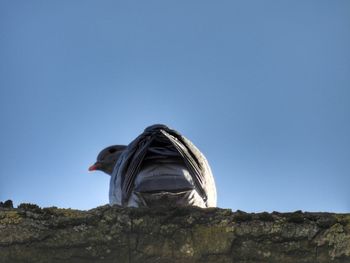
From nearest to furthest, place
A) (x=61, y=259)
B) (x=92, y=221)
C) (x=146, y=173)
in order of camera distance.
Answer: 1. (x=61, y=259)
2. (x=92, y=221)
3. (x=146, y=173)

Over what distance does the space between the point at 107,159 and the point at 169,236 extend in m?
11.5

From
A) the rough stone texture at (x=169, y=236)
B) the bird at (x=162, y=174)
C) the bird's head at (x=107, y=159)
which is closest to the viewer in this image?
the rough stone texture at (x=169, y=236)

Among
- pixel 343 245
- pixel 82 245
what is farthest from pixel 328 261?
pixel 82 245

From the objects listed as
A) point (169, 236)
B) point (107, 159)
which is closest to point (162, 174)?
point (169, 236)

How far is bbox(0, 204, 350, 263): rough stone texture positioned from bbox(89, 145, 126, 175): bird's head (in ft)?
36.4

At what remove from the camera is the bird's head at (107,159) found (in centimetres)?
1459

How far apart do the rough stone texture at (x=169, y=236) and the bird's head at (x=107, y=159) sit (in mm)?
11084

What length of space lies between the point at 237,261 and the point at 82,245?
78cm

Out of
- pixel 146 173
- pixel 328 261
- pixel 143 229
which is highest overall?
pixel 146 173

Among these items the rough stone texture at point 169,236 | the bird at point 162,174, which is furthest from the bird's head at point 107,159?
the rough stone texture at point 169,236

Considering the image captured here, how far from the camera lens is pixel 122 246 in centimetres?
326

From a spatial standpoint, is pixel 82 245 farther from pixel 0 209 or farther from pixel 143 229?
pixel 0 209

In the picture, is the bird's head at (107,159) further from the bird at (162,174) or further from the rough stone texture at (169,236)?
the rough stone texture at (169,236)

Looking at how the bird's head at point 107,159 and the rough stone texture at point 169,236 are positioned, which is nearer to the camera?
the rough stone texture at point 169,236
